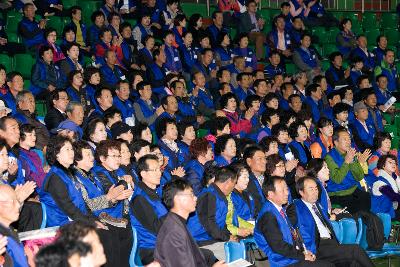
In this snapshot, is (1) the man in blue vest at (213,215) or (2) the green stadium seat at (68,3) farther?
(2) the green stadium seat at (68,3)

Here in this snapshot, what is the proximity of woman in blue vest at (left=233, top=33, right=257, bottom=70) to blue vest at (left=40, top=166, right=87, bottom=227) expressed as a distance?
270 inches

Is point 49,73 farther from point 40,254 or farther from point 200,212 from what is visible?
point 40,254

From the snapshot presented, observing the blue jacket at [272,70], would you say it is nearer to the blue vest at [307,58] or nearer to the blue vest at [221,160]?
the blue vest at [307,58]

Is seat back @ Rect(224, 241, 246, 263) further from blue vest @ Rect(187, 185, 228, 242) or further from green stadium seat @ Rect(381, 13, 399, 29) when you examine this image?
green stadium seat @ Rect(381, 13, 399, 29)

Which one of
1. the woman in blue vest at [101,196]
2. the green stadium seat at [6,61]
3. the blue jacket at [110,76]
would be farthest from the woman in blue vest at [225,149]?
the green stadium seat at [6,61]

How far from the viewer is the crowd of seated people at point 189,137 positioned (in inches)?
233

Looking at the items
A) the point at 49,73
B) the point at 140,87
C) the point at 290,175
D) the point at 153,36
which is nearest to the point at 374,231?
the point at 290,175

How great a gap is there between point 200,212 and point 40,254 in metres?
3.00

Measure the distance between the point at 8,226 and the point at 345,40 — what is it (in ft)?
32.4

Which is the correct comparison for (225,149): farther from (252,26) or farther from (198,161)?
(252,26)

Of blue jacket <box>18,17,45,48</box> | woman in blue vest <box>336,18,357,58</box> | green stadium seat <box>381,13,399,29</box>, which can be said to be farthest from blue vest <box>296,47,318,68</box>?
blue jacket <box>18,17,45,48</box>

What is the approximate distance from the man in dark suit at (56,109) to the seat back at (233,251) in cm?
297

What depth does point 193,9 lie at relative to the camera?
13398mm

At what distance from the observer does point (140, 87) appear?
9.91 m
